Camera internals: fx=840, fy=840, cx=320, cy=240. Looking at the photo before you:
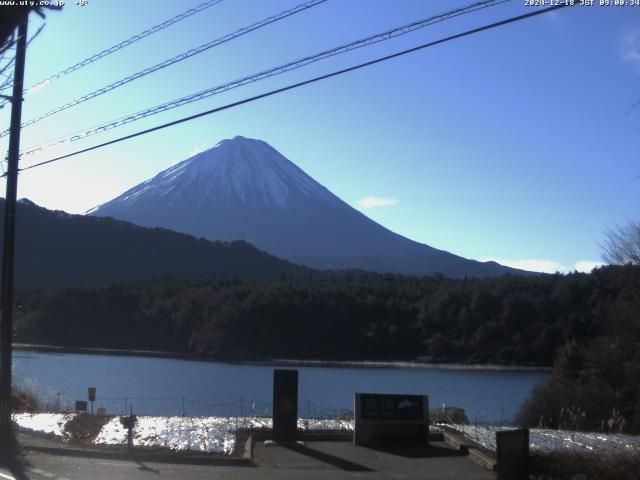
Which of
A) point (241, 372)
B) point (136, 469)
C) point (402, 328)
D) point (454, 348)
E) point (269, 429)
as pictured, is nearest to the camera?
point (136, 469)

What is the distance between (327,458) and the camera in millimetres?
14039

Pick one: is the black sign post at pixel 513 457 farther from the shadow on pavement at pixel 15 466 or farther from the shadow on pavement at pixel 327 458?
the shadow on pavement at pixel 15 466

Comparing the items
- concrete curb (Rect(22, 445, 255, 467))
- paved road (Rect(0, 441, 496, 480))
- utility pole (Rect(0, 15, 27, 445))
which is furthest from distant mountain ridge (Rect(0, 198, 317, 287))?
paved road (Rect(0, 441, 496, 480))


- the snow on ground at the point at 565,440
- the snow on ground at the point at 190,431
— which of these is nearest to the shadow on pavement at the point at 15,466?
the snow on ground at the point at 190,431

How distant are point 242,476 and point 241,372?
35400mm

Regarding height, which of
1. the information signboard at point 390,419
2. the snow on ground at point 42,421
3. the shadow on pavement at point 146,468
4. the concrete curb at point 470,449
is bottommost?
the shadow on pavement at point 146,468

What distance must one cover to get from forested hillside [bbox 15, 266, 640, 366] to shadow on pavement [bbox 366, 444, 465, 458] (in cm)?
3967

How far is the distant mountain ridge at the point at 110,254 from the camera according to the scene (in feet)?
320

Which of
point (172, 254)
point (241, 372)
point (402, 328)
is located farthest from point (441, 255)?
point (241, 372)

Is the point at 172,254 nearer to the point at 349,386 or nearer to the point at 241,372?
the point at 241,372

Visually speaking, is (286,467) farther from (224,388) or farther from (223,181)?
(223,181)

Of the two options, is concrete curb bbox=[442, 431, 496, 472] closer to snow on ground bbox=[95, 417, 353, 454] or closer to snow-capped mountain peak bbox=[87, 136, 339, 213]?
snow on ground bbox=[95, 417, 353, 454]

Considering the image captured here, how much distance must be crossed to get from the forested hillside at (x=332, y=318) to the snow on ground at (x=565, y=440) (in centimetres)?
3746

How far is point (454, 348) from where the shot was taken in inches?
2398
